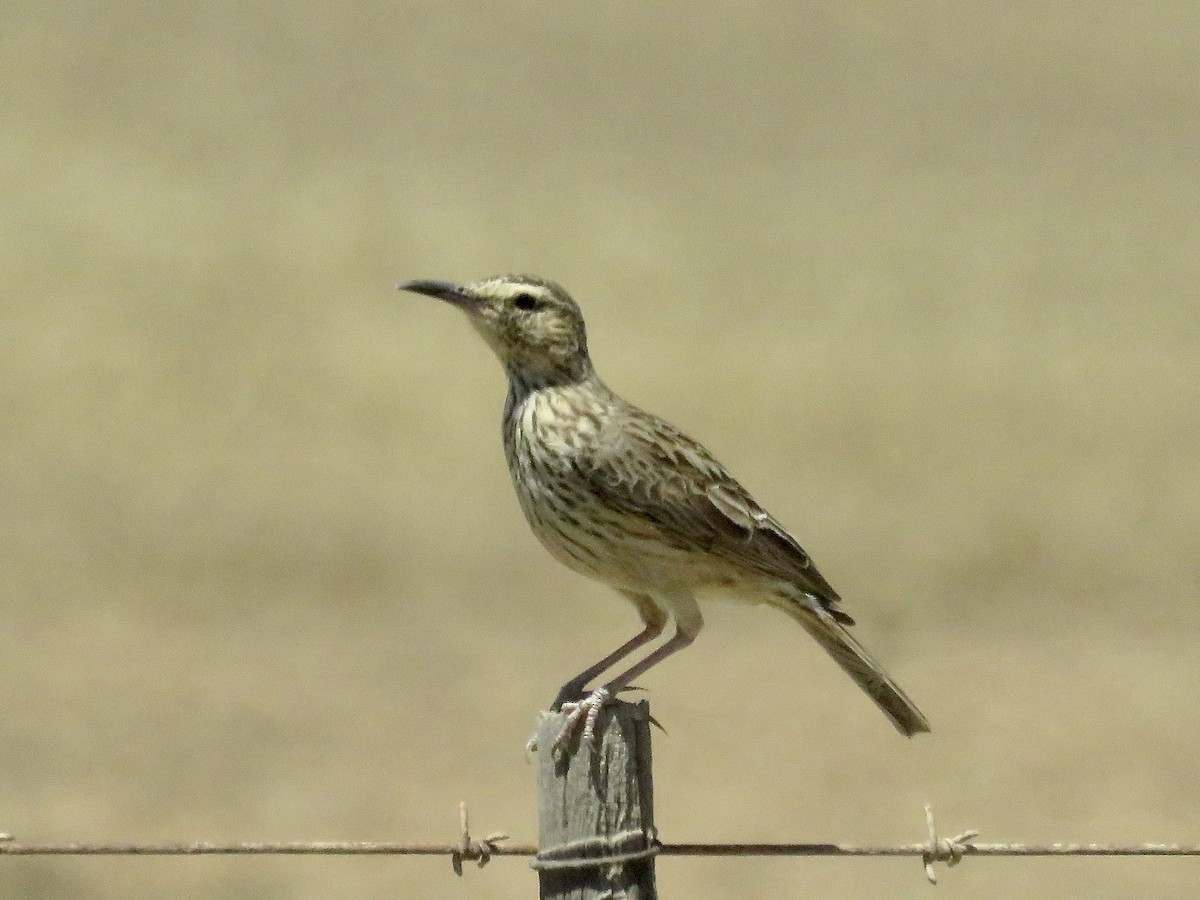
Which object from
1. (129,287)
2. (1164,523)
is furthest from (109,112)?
(1164,523)

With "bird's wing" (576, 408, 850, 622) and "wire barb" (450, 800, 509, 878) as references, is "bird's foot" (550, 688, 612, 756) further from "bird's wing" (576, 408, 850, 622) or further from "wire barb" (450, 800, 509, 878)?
"bird's wing" (576, 408, 850, 622)

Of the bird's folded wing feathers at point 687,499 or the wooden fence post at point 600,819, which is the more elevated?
the bird's folded wing feathers at point 687,499

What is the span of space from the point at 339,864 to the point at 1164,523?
1311 centimetres

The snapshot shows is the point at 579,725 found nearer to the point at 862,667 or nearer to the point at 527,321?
the point at 862,667

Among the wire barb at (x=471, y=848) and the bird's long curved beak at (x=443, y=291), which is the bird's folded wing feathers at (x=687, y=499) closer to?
the bird's long curved beak at (x=443, y=291)

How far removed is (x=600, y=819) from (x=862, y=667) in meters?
2.00

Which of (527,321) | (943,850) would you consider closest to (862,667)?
(943,850)

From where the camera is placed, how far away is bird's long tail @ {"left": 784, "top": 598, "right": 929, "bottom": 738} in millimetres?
7352

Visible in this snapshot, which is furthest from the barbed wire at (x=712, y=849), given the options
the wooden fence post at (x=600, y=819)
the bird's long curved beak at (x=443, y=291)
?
the bird's long curved beak at (x=443, y=291)

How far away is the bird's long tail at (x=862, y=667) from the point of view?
7.35m

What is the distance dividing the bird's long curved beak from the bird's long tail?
1497 millimetres

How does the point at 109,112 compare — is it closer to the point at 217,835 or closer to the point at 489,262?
the point at 489,262

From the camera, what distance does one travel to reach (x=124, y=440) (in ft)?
89.6

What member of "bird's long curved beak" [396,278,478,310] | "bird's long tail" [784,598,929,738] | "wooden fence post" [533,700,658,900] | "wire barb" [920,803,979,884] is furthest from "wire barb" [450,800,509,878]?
"bird's long curved beak" [396,278,478,310]
